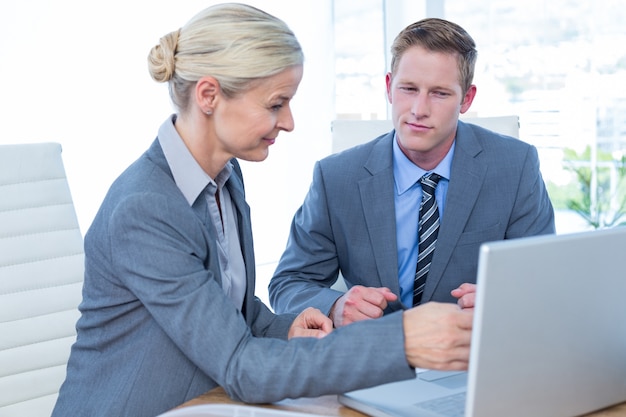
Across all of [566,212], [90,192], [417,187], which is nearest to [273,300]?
[417,187]

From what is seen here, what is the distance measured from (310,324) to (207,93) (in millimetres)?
529


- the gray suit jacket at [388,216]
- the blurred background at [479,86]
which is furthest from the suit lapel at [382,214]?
the blurred background at [479,86]

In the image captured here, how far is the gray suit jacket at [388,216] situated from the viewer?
7.19 feet

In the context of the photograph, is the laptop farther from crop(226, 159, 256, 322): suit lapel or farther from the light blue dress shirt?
the light blue dress shirt

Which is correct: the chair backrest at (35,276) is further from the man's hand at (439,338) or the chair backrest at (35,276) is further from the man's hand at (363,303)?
the man's hand at (439,338)

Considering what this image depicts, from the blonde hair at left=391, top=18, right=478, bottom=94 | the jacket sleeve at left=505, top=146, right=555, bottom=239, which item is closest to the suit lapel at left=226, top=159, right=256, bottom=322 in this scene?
the blonde hair at left=391, top=18, right=478, bottom=94

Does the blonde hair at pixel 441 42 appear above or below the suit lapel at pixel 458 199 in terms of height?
above

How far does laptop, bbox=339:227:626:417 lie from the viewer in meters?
1.08

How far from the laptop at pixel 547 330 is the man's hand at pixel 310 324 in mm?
325

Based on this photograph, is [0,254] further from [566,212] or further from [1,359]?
[566,212]

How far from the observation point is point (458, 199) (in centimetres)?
221

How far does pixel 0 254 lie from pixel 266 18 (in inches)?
36.1

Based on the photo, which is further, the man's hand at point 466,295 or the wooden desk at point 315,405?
the man's hand at point 466,295

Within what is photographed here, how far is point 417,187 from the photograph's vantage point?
227 centimetres
